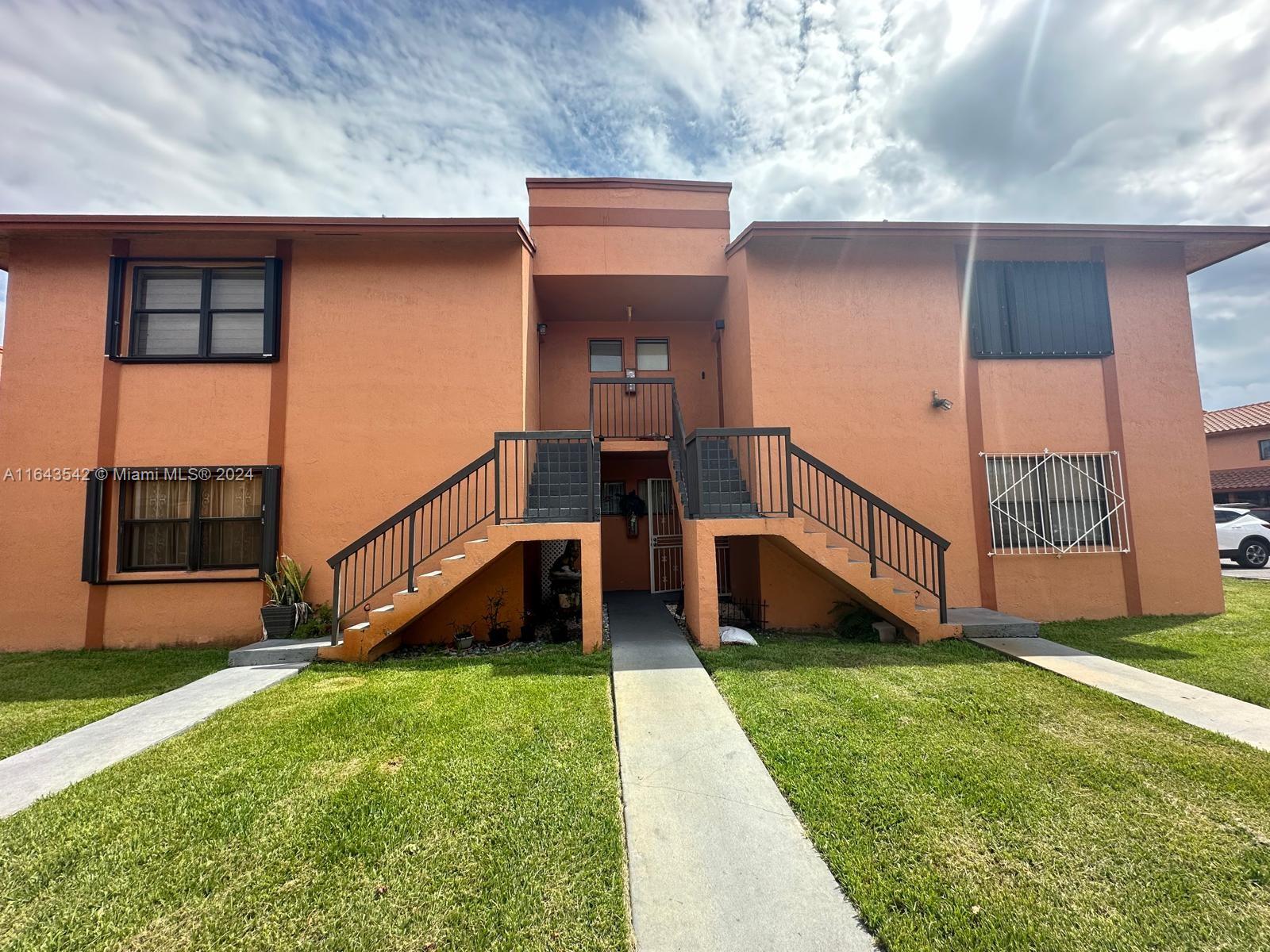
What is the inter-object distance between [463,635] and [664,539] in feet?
14.2

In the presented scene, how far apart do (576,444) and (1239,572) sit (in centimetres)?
1614

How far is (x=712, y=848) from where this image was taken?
2617 mm

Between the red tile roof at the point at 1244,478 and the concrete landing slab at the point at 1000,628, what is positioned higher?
the red tile roof at the point at 1244,478

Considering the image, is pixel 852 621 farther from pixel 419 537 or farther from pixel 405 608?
pixel 419 537

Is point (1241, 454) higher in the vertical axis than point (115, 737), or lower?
higher

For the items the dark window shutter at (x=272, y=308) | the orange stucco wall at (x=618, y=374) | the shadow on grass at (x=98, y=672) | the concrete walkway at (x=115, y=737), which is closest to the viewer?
the concrete walkway at (x=115, y=737)

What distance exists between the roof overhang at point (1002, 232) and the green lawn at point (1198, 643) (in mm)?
5735

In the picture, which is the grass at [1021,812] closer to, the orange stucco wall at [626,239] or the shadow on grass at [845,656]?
the shadow on grass at [845,656]

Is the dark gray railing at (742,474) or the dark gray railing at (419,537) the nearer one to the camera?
the dark gray railing at (742,474)

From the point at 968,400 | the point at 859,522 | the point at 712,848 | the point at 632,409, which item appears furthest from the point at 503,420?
the point at 968,400

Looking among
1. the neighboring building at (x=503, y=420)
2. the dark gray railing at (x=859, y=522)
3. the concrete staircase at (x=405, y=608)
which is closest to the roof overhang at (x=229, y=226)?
the neighboring building at (x=503, y=420)

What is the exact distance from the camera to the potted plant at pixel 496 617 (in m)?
7.29

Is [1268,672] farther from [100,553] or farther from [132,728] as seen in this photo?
[100,553]

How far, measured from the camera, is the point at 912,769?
3279 millimetres
